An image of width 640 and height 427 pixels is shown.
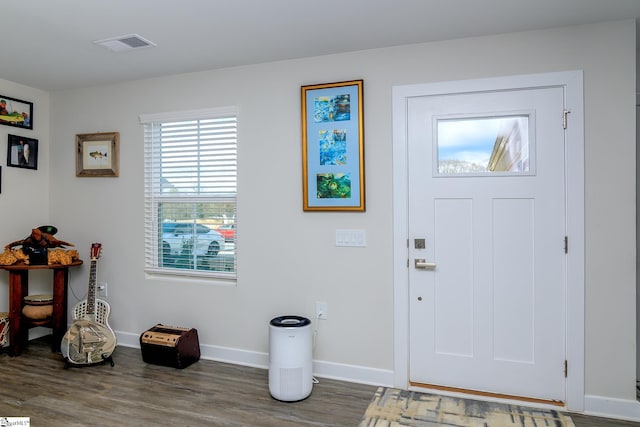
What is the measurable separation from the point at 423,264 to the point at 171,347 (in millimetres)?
2048

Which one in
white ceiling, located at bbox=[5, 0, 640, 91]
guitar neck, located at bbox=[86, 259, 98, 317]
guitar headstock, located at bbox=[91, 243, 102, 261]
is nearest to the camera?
white ceiling, located at bbox=[5, 0, 640, 91]

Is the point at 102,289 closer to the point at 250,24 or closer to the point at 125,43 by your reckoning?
the point at 125,43

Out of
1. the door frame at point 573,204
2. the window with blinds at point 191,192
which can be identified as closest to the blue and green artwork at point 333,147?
the window with blinds at point 191,192

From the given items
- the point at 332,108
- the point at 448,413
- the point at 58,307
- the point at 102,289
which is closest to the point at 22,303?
the point at 58,307

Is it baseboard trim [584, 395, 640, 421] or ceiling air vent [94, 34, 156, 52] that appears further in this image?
ceiling air vent [94, 34, 156, 52]

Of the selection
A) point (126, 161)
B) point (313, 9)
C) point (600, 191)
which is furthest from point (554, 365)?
point (126, 161)

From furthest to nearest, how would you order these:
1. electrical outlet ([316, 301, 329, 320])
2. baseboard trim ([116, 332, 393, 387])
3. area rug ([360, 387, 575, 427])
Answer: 1. electrical outlet ([316, 301, 329, 320])
2. baseboard trim ([116, 332, 393, 387])
3. area rug ([360, 387, 575, 427])

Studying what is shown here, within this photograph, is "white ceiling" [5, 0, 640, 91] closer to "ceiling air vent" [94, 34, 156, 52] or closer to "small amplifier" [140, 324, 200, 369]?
"ceiling air vent" [94, 34, 156, 52]

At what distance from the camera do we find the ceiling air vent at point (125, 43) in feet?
8.88

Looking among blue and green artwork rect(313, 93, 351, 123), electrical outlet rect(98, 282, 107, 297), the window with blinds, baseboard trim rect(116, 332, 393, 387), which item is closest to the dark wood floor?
baseboard trim rect(116, 332, 393, 387)

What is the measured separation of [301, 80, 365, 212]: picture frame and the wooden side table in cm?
229

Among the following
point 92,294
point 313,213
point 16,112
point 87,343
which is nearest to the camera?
point 313,213

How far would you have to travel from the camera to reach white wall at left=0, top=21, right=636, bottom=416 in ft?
8.17

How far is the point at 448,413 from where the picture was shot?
2.51 m
